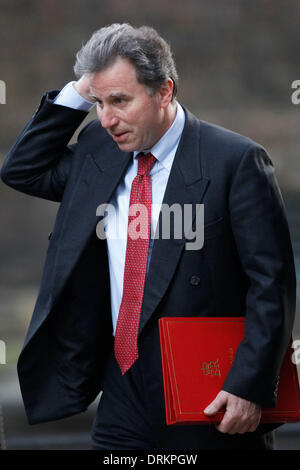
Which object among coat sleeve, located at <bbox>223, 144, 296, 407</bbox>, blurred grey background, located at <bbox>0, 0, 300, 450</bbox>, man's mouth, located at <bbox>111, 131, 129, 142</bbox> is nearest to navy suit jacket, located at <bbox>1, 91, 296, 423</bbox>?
coat sleeve, located at <bbox>223, 144, 296, 407</bbox>

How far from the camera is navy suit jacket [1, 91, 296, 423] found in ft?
8.48

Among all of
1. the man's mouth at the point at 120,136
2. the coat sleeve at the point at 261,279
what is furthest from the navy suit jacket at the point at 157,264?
the man's mouth at the point at 120,136

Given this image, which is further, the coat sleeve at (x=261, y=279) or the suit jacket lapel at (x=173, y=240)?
the suit jacket lapel at (x=173, y=240)

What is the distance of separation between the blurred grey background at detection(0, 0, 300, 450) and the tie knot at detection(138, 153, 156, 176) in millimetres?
2567

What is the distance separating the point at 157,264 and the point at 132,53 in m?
0.55

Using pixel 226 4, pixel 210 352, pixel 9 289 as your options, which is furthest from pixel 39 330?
pixel 226 4

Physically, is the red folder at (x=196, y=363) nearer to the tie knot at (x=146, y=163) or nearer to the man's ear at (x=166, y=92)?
the tie knot at (x=146, y=163)

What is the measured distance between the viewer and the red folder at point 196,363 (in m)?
2.54

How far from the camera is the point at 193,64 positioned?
534 cm

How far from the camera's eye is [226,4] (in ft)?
17.4

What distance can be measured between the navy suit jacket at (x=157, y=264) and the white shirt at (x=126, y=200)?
0.10ft

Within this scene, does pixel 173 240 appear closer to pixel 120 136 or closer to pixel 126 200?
pixel 126 200
